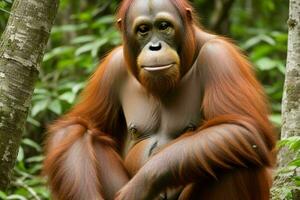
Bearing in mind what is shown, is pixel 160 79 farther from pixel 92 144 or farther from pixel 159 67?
pixel 92 144

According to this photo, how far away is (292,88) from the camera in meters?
4.03

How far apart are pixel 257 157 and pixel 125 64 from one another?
1114 millimetres

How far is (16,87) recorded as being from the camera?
384 cm

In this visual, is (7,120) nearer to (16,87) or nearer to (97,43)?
(16,87)

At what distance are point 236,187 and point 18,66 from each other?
4.23 feet

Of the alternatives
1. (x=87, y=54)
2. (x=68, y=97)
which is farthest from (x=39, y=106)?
(x=87, y=54)

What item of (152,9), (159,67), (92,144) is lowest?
(92,144)

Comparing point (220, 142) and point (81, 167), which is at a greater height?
point (220, 142)

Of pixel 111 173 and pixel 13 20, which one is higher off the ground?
pixel 13 20

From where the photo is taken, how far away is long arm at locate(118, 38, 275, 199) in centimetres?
372

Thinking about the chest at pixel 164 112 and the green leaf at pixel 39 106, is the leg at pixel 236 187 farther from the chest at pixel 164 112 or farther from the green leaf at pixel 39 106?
the green leaf at pixel 39 106

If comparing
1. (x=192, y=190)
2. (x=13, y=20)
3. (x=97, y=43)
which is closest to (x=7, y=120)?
(x=13, y=20)

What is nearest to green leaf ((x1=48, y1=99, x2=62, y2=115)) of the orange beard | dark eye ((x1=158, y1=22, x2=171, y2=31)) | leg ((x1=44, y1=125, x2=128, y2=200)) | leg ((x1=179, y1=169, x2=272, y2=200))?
leg ((x1=44, y1=125, x2=128, y2=200))

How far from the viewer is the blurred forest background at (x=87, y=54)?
5.64m
